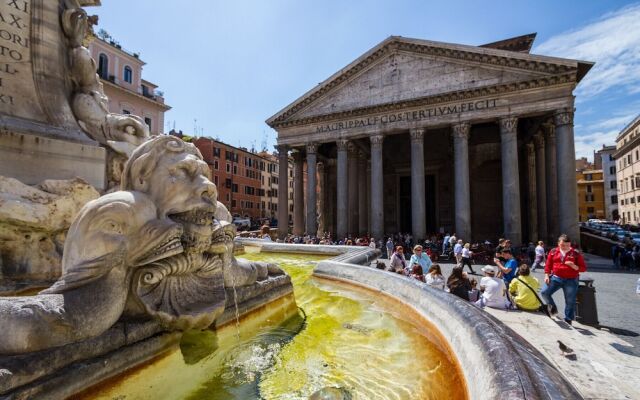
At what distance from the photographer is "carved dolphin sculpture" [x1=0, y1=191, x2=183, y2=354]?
1271mm

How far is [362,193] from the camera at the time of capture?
976 inches

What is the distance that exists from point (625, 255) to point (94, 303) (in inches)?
674

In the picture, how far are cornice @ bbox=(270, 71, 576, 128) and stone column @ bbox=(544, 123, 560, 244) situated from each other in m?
3.02

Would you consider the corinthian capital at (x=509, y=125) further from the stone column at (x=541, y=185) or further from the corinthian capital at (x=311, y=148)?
the corinthian capital at (x=311, y=148)

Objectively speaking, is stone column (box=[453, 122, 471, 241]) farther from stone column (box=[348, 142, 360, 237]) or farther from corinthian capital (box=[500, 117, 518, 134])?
stone column (box=[348, 142, 360, 237])

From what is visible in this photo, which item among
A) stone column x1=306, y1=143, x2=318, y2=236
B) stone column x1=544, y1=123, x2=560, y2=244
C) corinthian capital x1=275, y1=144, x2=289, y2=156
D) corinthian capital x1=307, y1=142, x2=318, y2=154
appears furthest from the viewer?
corinthian capital x1=275, y1=144, x2=289, y2=156

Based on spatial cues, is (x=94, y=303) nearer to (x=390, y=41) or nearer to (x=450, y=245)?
(x=450, y=245)

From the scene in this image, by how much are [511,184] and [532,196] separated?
7.00 meters

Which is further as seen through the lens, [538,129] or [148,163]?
[538,129]

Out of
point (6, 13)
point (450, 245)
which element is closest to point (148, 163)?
point (6, 13)

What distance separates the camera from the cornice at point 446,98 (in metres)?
16.1

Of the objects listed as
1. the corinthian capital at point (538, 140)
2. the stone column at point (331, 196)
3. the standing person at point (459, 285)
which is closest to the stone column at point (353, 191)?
the stone column at point (331, 196)

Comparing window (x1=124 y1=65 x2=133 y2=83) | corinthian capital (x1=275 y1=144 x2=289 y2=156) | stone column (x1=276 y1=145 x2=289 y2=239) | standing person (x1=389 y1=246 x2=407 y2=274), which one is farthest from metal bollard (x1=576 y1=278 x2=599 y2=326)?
window (x1=124 y1=65 x2=133 y2=83)

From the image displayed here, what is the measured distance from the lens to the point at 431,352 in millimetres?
2154
